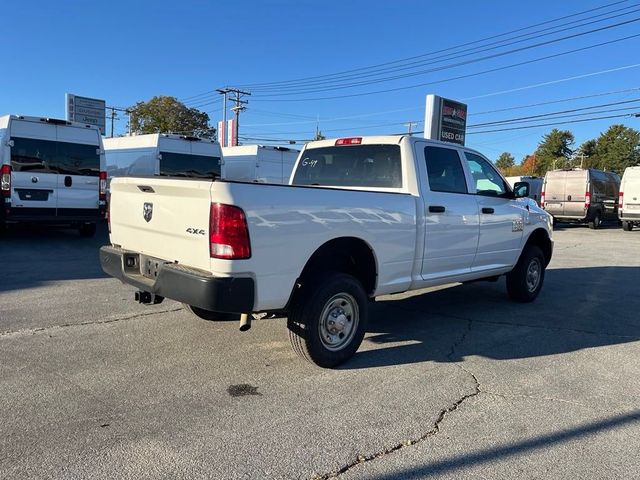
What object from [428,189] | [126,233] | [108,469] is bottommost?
[108,469]

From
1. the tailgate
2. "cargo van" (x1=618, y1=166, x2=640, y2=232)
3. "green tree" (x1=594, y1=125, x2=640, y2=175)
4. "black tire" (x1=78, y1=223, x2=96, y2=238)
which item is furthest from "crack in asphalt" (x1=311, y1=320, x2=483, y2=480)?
"green tree" (x1=594, y1=125, x2=640, y2=175)

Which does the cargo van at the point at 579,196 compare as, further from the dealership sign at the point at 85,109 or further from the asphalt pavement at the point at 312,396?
the dealership sign at the point at 85,109

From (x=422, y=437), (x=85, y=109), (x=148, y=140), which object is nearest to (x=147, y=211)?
(x=422, y=437)

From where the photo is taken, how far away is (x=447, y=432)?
3.51 metres

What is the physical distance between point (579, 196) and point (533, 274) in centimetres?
1622

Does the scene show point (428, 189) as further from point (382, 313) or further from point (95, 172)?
point (95, 172)

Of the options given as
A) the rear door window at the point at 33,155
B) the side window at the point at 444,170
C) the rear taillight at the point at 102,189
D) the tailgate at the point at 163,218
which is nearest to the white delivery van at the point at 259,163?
the rear taillight at the point at 102,189

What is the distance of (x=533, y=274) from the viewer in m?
7.48

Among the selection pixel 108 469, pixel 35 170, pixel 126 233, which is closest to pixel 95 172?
pixel 35 170

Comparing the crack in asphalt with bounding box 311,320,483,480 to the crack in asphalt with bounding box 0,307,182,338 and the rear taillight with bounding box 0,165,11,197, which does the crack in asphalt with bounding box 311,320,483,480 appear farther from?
the rear taillight with bounding box 0,165,11,197

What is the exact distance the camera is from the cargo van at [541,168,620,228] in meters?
21.5

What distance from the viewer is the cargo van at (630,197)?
2020cm

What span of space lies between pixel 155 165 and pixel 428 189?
9.94 m

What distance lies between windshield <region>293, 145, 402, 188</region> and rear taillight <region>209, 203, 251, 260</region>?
7.14ft
